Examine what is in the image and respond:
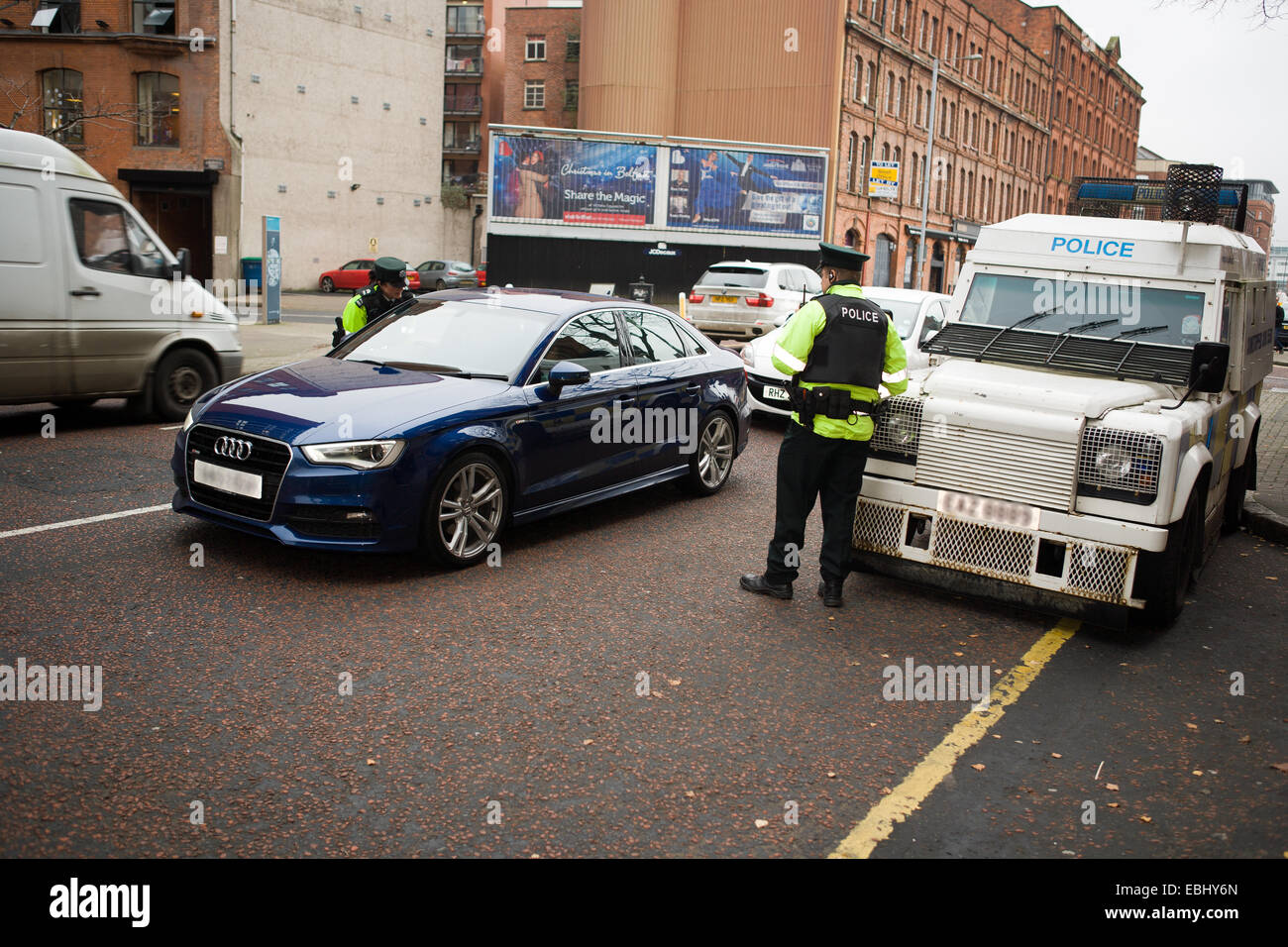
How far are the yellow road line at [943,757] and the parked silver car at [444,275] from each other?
37.5m

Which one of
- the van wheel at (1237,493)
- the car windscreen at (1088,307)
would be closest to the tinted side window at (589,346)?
the car windscreen at (1088,307)

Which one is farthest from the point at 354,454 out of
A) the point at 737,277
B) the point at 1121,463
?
the point at 737,277

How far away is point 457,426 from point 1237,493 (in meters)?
6.26

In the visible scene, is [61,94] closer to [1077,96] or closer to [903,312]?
[903,312]

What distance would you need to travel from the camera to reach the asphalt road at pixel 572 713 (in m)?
3.64

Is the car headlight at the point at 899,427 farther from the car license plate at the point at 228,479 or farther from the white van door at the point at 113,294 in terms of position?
the white van door at the point at 113,294

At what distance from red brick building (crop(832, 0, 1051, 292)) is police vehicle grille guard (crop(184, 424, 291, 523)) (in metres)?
40.2

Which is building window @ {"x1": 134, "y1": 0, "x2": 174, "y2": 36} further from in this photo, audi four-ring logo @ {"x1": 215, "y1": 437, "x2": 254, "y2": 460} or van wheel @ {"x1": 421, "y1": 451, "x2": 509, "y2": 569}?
van wheel @ {"x1": 421, "y1": 451, "x2": 509, "y2": 569}

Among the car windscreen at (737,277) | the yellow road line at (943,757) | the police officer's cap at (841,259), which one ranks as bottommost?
the yellow road line at (943,757)

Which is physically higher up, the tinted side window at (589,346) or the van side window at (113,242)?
the van side window at (113,242)

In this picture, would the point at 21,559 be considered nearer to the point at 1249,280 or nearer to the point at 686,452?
the point at 686,452

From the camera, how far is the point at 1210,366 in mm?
6043

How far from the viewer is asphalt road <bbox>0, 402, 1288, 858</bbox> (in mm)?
3643

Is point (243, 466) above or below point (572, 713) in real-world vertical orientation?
above
